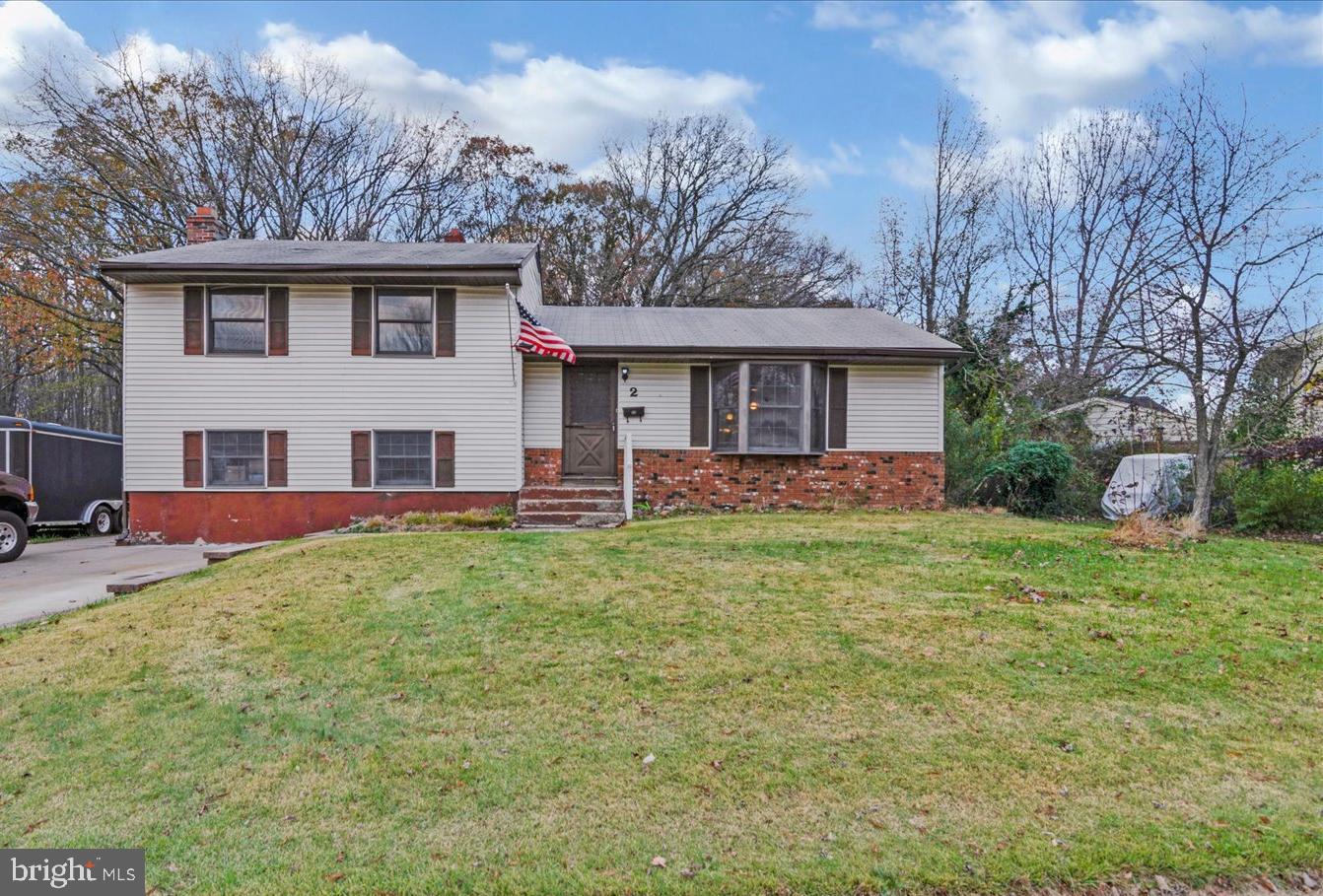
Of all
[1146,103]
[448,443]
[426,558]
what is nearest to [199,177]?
[448,443]

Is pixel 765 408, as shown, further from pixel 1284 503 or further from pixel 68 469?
pixel 68 469

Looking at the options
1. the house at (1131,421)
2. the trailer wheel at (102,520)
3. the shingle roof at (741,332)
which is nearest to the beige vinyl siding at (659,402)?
the shingle roof at (741,332)

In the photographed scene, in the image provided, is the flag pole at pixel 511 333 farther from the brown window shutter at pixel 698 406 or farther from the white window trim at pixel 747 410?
the white window trim at pixel 747 410

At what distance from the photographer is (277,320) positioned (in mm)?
11836

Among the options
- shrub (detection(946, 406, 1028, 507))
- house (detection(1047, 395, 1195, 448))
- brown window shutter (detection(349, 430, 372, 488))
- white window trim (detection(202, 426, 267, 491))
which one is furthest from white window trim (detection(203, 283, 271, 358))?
house (detection(1047, 395, 1195, 448))

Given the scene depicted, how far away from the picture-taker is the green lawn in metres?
2.69

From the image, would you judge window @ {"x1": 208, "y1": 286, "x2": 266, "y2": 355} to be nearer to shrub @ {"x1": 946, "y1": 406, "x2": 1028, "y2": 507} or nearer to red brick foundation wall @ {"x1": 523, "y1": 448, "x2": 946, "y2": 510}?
red brick foundation wall @ {"x1": 523, "y1": 448, "x2": 946, "y2": 510}

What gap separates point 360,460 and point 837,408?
8502mm

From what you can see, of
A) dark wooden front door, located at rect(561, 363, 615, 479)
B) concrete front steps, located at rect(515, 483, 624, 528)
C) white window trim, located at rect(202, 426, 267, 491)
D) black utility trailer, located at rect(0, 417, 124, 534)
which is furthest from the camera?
black utility trailer, located at rect(0, 417, 124, 534)

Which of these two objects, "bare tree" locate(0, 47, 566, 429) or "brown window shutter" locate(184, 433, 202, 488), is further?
"bare tree" locate(0, 47, 566, 429)

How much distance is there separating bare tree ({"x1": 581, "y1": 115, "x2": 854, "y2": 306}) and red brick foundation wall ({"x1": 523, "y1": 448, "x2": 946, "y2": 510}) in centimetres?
1316

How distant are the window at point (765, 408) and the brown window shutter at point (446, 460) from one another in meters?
4.60

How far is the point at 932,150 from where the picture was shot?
22.4 metres

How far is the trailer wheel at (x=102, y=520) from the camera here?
14330 millimetres
